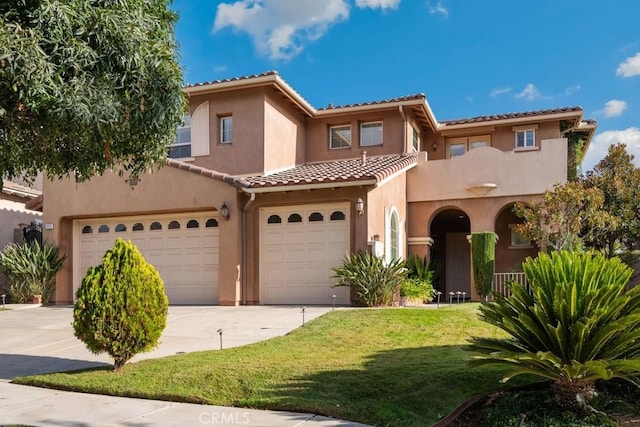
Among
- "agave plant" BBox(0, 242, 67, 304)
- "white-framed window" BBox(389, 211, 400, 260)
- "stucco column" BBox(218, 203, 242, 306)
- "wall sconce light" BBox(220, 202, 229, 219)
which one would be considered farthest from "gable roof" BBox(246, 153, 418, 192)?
"agave plant" BBox(0, 242, 67, 304)

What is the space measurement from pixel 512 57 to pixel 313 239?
7.78 meters

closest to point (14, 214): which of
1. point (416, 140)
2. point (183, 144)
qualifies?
point (183, 144)

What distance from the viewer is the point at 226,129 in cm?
1884

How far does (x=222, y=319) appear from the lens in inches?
518

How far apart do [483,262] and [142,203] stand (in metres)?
10.5

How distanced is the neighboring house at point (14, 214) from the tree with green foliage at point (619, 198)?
64.5ft

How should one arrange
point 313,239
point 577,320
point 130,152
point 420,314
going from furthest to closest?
point 313,239 < point 420,314 < point 130,152 < point 577,320

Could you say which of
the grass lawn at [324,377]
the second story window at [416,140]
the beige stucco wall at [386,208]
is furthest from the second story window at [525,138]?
the grass lawn at [324,377]

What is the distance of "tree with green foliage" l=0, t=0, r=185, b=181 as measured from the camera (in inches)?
240

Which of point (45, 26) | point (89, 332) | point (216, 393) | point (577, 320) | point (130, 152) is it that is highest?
A: point (45, 26)

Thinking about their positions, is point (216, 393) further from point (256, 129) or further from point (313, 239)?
point (256, 129)

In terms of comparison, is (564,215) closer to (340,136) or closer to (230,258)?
(340,136)

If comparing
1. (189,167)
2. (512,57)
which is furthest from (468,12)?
(189,167)

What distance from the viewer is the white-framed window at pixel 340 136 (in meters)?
21.0
